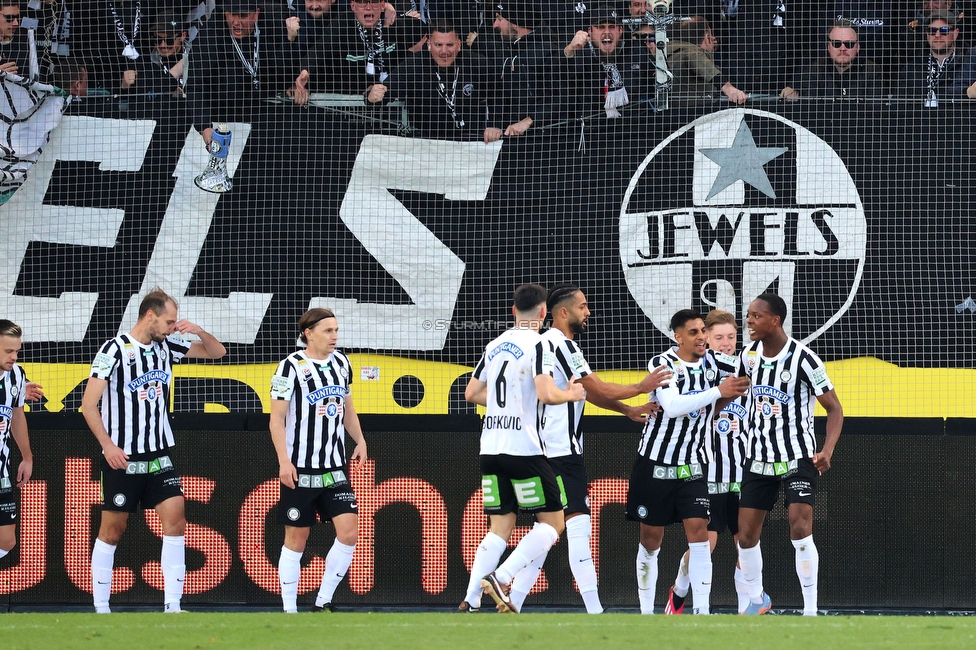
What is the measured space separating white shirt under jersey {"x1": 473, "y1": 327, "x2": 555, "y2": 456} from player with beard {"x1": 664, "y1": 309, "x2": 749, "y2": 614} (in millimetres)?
1760

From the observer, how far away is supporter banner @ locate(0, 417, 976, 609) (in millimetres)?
8969

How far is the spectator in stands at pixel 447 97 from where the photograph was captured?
9820 millimetres

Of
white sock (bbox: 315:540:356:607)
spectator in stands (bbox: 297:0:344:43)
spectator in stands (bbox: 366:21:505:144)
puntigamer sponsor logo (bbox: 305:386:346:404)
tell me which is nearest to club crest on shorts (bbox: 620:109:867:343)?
spectator in stands (bbox: 366:21:505:144)

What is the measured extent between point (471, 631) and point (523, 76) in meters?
5.41

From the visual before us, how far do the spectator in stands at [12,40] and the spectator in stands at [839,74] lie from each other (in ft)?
19.8

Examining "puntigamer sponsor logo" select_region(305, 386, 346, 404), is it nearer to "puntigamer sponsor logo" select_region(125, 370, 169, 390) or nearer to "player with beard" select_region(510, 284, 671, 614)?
"puntigamer sponsor logo" select_region(125, 370, 169, 390)

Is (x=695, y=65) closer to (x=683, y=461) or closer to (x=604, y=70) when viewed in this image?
(x=604, y=70)

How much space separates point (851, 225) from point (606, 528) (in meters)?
2.83

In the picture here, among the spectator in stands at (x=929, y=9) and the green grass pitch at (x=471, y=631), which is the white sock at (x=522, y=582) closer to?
the green grass pitch at (x=471, y=631)

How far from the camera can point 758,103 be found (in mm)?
9531

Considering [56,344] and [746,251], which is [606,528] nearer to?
[746,251]

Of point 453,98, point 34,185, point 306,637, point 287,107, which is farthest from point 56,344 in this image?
point 306,637

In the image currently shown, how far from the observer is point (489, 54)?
10.0 m

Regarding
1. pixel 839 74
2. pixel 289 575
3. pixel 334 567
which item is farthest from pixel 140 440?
pixel 839 74
